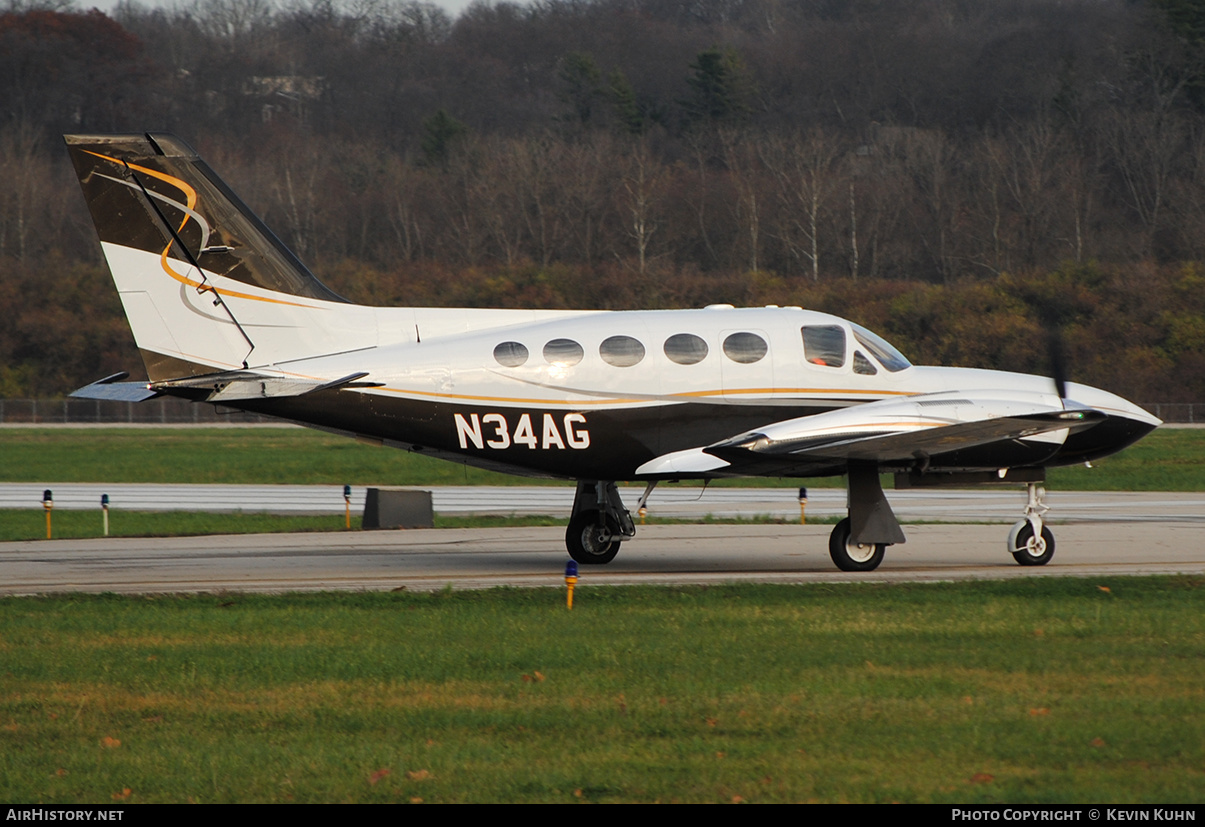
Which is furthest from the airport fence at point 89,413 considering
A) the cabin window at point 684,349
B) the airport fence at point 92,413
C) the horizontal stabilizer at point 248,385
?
the cabin window at point 684,349

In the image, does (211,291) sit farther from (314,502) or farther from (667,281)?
(667,281)

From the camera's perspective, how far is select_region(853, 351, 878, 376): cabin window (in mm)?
18859

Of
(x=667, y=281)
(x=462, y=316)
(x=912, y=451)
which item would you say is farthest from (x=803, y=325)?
(x=667, y=281)

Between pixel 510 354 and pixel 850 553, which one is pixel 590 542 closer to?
pixel 510 354

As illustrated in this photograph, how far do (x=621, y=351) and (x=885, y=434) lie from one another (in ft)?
11.7

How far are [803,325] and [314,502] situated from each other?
62.5ft

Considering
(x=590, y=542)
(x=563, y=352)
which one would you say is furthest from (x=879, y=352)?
(x=590, y=542)

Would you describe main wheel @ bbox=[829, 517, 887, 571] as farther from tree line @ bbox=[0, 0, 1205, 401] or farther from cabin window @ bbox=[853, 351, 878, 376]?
tree line @ bbox=[0, 0, 1205, 401]

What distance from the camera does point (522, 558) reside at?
70.2ft

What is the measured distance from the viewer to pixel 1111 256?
88.1 m

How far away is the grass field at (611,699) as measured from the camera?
27.6ft

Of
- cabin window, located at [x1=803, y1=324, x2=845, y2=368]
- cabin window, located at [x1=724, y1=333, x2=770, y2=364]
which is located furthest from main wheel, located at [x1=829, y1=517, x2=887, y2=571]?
cabin window, located at [x1=724, y1=333, x2=770, y2=364]

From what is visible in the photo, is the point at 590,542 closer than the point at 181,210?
No

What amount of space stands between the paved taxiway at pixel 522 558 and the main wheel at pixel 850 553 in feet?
0.59
